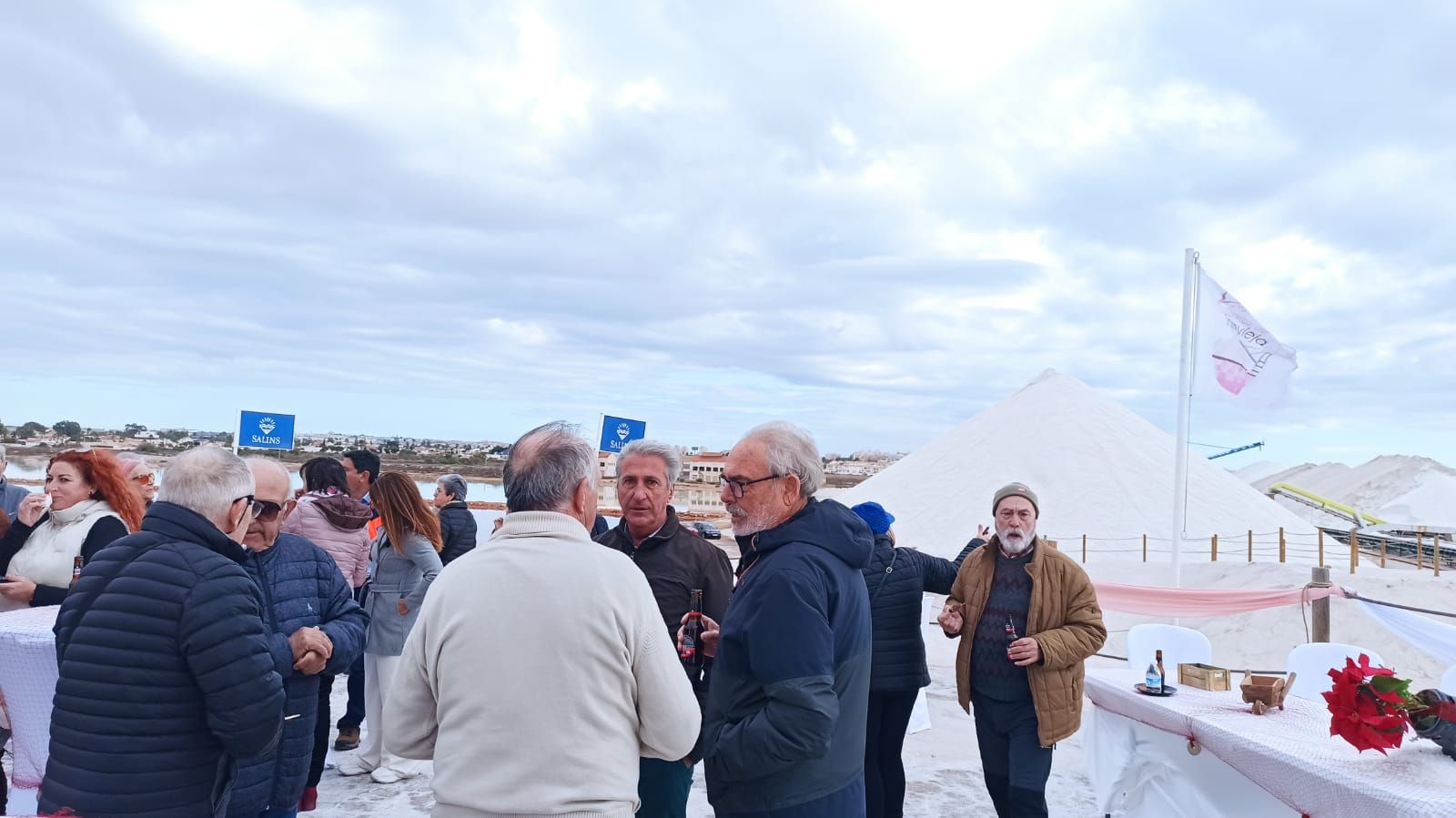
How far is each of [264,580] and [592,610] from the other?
1855 millimetres

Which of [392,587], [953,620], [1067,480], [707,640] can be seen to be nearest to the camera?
[707,640]

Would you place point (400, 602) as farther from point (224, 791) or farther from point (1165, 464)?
point (1165, 464)

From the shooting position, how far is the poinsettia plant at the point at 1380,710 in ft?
9.77

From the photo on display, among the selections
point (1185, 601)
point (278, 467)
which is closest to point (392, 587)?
point (278, 467)

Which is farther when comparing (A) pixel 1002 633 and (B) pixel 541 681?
(A) pixel 1002 633

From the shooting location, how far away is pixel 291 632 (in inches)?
126

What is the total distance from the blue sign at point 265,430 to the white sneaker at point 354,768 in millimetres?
5962

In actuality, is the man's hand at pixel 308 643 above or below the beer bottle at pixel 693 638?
below

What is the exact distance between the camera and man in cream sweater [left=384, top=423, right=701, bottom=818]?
6.31 ft

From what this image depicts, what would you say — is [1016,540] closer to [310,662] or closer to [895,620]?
[895,620]

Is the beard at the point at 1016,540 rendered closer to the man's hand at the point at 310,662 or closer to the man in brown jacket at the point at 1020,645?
the man in brown jacket at the point at 1020,645

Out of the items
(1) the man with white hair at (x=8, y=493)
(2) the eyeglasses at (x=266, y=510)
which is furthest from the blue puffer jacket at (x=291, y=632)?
(1) the man with white hair at (x=8, y=493)

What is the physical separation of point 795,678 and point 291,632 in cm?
195

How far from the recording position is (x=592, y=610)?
6.47 ft
